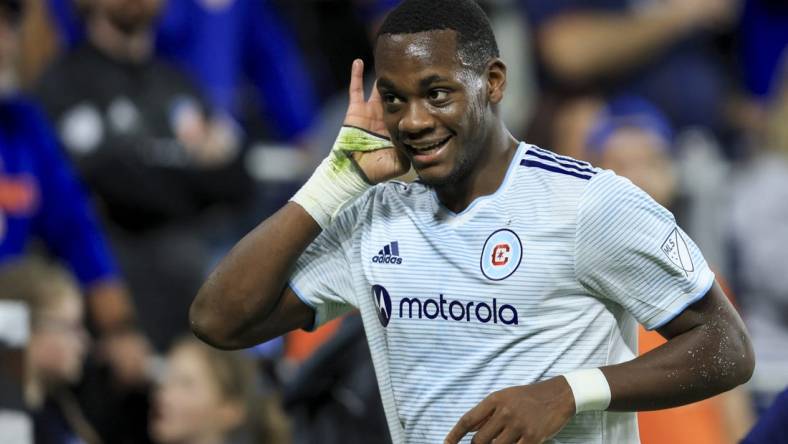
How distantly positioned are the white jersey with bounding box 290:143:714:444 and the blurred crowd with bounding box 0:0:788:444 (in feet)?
3.67

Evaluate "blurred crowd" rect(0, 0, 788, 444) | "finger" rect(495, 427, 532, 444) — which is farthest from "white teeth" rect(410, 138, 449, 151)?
"blurred crowd" rect(0, 0, 788, 444)

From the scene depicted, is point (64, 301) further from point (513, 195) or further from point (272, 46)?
point (513, 195)

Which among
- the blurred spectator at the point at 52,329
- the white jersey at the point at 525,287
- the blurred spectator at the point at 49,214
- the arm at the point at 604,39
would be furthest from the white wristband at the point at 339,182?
the arm at the point at 604,39

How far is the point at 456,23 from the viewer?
9.52ft

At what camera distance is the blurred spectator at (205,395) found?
5016 millimetres

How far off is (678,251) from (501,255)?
35 centimetres

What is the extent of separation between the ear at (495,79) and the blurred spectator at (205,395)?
2.23 metres

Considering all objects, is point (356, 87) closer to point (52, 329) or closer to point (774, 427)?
point (774, 427)

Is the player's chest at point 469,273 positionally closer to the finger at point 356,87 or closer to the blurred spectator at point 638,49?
the finger at point 356,87

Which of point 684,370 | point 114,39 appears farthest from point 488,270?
point 114,39

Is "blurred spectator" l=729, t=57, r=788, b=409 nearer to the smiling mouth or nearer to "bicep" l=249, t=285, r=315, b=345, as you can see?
"bicep" l=249, t=285, r=315, b=345

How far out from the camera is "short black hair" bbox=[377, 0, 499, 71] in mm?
2895

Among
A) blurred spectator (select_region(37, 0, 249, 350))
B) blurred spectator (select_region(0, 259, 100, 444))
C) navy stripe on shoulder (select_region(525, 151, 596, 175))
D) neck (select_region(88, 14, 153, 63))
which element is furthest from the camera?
neck (select_region(88, 14, 153, 63))

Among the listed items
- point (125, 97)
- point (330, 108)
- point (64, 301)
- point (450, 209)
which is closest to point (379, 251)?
point (450, 209)
